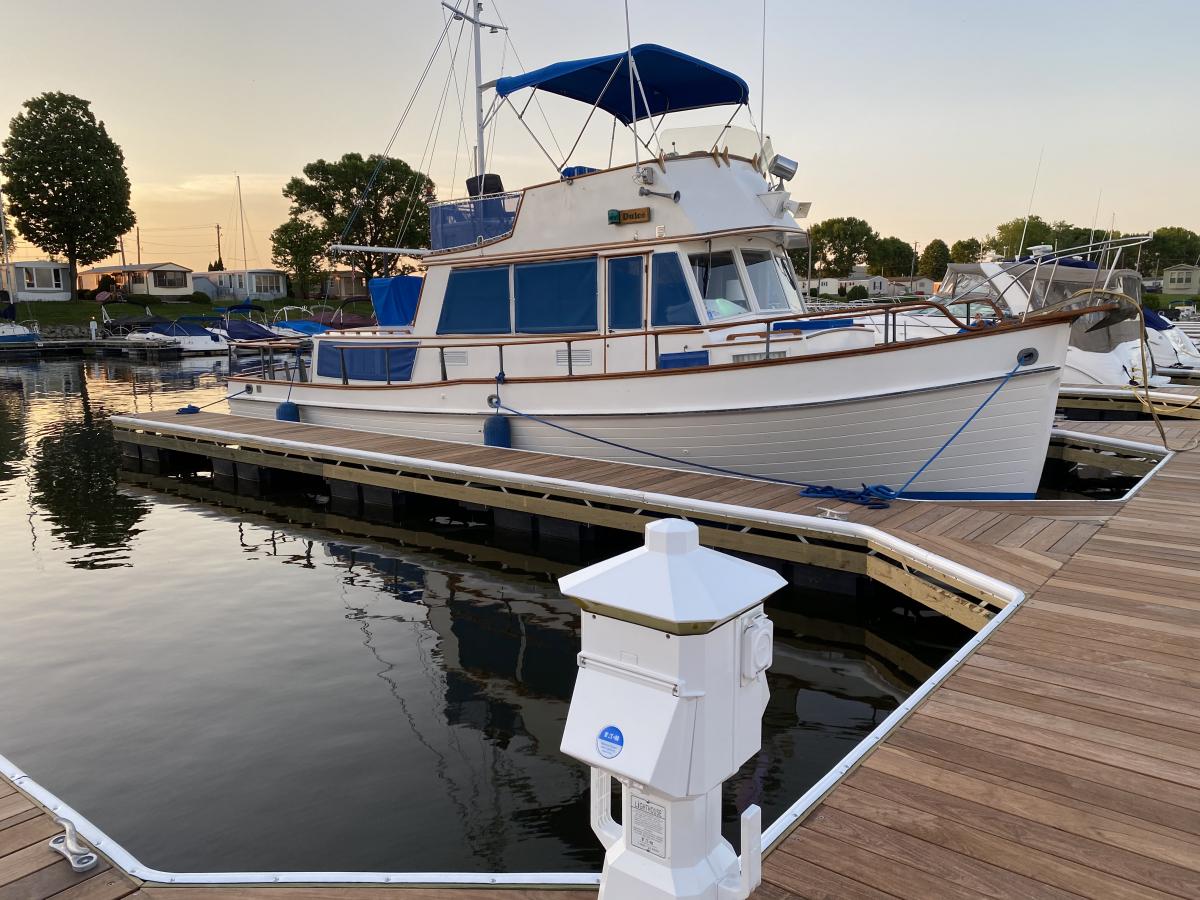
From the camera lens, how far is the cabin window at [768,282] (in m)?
9.60

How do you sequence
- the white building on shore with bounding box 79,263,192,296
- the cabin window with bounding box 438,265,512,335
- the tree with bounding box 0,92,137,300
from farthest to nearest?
the white building on shore with bounding box 79,263,192,296
the tree with bounding box 0,92,137,300
the cabin window with bounding box 438,265,512,335

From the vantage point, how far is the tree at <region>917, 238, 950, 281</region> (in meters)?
86.9

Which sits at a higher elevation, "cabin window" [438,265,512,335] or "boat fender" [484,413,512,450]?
"cabin window" [438,265,512,335]

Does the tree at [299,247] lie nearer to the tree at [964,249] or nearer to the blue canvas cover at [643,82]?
the blue canvas cover at [643,82]

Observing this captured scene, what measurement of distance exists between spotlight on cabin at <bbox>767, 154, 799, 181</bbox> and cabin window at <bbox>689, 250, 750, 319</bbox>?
1.36 meters

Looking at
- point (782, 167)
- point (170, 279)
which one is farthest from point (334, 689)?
point (170, 279)

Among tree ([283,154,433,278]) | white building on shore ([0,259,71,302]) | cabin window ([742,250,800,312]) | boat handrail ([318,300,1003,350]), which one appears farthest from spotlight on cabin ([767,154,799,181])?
white building on shore ([0,259,71,302])

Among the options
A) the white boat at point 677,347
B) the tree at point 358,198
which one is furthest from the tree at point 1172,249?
the white boat at point 677,347

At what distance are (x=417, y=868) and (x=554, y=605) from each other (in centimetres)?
373

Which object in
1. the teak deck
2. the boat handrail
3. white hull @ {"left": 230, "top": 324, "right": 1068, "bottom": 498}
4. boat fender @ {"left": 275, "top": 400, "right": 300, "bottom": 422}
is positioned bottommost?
Result: the teak deck

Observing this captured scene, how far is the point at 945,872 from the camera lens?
2.59 metres

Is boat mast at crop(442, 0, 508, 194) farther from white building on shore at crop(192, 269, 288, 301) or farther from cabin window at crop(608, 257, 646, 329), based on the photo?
white building on shore at crop(192, 269, 288, 301)

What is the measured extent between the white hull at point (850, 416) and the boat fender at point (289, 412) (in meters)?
5.29

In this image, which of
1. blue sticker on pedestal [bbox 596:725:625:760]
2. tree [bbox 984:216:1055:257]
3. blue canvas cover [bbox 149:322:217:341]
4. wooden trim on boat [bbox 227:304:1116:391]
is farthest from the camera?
tree [bbox 984:216:1055:257]
